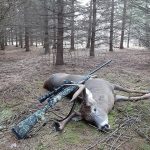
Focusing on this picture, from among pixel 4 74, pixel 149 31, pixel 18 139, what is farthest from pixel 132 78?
pixel 18 139

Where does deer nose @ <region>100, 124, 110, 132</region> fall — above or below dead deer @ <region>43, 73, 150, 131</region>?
below

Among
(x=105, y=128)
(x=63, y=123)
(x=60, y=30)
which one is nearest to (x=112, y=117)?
(x=105, y=128)

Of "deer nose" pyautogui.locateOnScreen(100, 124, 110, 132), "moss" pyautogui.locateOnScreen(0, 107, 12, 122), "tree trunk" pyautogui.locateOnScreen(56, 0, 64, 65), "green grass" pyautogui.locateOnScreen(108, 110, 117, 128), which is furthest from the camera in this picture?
"tree trunk" pyautogui.locateOnScreen(56, 0, 64, 65)

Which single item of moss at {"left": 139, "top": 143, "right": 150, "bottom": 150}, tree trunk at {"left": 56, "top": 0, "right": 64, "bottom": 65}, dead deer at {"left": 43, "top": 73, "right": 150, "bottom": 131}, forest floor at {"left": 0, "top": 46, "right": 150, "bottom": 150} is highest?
tree trunk at {"left": 56, "top": 0, "right": 64, "bottom": 65}

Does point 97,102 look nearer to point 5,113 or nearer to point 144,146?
point 144,146

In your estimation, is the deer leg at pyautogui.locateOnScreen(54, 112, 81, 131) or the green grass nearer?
the deer leg at pyautogui.locateOnScreen(54, 112, 81, 131)

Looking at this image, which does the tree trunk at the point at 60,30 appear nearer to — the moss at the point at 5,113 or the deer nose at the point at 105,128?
the moss at the point at 5,113

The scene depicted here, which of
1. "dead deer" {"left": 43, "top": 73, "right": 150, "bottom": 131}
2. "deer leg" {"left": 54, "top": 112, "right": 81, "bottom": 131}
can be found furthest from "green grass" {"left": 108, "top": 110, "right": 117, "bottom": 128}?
"deer leg" {"left": 54, "top": 112, "right": 81, "bottom": 131}

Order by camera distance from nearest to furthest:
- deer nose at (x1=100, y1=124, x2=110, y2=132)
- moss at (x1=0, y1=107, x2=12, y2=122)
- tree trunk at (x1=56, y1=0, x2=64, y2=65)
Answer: deer nose at (x1=100, y1=124, x2=110, y2=132) < moss at (x1=0, y1=107, x2=12, y2=122) < tree trunk at (x1=56, y1=0, x2=64, y2=65)

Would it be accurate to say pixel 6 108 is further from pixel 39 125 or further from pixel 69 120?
pixel 69 120

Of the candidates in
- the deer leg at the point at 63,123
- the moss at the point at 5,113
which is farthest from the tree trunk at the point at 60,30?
the deer leg at the point at 63,123

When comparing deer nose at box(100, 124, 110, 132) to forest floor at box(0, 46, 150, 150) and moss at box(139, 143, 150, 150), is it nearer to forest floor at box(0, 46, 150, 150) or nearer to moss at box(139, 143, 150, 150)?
forest floor at box(0, 46, 150, 150)

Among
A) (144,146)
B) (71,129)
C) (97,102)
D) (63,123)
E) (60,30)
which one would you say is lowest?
(144,146)

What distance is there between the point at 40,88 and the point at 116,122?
11.9 ft
